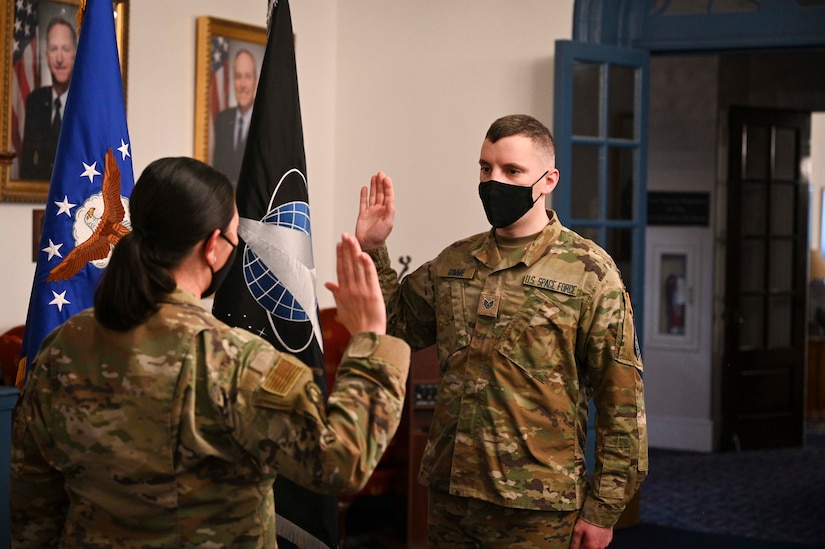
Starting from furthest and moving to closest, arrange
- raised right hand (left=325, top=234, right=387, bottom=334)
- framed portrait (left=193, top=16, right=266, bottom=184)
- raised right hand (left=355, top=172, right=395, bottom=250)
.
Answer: framed portrait (left=193, top=16, right=266, bottom=184) < raised right hand (left=355, top=172, right=395, bottom=250) < raised right hand (left=325, top=234, right=387, bottom=334)

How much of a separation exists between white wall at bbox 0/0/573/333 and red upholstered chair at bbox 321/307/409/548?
26.2 inches

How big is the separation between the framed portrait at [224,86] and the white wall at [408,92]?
2.0 inches

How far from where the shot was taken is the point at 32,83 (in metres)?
3.55

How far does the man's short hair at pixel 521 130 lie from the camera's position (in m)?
2.30

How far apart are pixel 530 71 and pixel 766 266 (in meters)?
2.94

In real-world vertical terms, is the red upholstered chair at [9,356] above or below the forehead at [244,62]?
below

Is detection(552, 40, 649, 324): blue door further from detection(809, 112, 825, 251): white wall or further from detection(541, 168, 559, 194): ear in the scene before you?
detection(809, 112, 825, 251): white wall

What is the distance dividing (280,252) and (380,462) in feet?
5.91

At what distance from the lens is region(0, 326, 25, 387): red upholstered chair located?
3354 mm

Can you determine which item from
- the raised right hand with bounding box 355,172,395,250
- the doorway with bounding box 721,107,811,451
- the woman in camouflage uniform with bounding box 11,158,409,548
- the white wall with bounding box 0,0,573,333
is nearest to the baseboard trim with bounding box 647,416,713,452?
the doorway with bounding box 721,107,811,451

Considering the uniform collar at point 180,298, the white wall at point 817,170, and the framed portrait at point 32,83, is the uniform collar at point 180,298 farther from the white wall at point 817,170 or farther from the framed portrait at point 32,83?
the white wall at point 817,170

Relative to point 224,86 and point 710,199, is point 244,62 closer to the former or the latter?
point 224,86

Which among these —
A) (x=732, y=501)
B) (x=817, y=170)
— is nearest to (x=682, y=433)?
(x=732, y=501)

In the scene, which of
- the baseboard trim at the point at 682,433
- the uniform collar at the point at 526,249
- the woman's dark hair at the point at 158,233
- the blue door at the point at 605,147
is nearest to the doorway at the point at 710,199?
the baseboard trim at the point at 682,433
